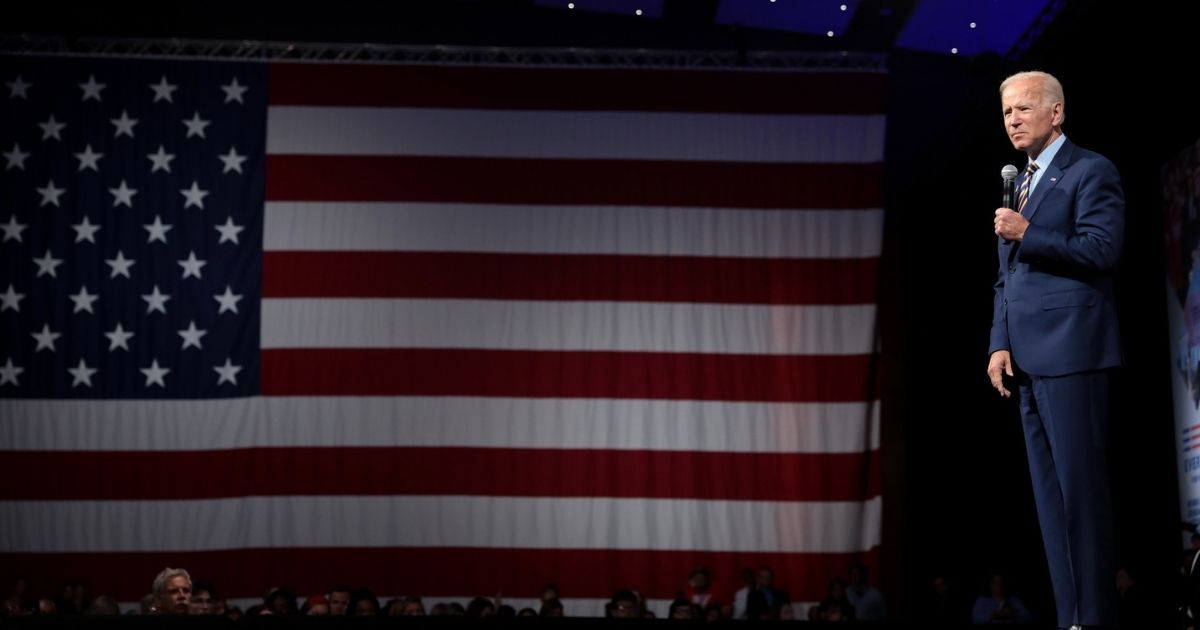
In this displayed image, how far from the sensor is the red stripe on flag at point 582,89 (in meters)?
8.61

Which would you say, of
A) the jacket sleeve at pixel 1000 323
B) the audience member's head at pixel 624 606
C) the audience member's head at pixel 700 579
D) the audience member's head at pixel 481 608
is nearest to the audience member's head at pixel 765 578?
the audience member's head at pixel 700 579

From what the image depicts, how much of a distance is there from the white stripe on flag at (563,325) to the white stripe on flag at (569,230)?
365mm

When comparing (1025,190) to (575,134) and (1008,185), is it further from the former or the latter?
(575,134)

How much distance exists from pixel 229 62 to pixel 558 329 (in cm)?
284

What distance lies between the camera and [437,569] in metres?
8.16

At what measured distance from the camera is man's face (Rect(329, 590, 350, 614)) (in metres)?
7.00

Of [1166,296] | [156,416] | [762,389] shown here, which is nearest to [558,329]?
[762,389]

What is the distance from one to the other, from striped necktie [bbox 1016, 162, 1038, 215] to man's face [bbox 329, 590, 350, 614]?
5.06 meters

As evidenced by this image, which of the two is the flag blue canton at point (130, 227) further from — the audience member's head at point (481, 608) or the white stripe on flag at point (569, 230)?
the audience member's head at point (481, 608)

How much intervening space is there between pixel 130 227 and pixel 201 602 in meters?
3.20

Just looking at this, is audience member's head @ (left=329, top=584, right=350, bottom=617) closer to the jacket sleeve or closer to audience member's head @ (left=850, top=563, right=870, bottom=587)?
audience member's head @ (left=850, top=563, right=870, bottom=587)

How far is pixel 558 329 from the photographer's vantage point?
27.6ft

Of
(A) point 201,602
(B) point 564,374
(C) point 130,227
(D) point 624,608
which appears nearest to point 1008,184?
(D) point 624,608

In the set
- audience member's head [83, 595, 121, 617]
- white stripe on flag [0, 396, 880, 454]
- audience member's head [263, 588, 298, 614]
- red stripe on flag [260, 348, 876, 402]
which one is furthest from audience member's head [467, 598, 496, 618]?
audience member's head [83, 595, 121, 617]
